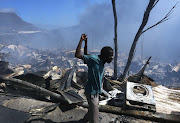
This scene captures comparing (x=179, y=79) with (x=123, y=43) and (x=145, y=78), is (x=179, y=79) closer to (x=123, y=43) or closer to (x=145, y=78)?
(x=145, y=78)

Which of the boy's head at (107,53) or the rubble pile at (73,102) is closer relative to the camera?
the boy's head at (107,53)

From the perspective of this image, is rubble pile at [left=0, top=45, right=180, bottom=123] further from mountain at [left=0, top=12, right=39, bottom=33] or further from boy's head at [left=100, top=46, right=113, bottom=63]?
mountain at [left=0, top=12, right=39, bottom=33]

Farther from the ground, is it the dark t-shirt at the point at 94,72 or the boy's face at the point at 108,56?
the boy's face at the point at 108,56

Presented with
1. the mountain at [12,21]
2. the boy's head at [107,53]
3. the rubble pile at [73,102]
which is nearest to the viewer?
the boy's head at [107,53]

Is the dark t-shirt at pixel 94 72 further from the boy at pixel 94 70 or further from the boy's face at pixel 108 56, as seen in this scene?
the boy's face at pixel 108 56

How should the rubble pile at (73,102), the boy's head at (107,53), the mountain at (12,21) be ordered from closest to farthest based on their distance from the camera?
the boy's head at (107,53) → the rubble pile at (73,102) → the mountain at (12,21)

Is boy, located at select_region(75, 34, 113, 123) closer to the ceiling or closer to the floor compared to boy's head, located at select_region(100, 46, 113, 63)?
closer to the floor

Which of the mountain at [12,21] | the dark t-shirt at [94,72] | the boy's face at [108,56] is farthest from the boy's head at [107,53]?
the mountain at [12,21]

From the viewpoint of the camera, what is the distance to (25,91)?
3783 millimetres

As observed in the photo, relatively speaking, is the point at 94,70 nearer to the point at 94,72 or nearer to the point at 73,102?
the point at 94,72

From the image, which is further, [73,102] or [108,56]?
[73,102]

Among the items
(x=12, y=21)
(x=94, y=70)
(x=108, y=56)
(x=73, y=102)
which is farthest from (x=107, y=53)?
(x=12, y=21)

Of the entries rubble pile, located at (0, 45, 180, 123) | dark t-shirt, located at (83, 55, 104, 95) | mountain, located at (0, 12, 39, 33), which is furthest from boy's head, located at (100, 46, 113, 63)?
mountain, located at (0, 12, 39, 33)

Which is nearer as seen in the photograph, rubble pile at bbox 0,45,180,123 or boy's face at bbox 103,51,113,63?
boy's face at bbox 103,51,113,63
